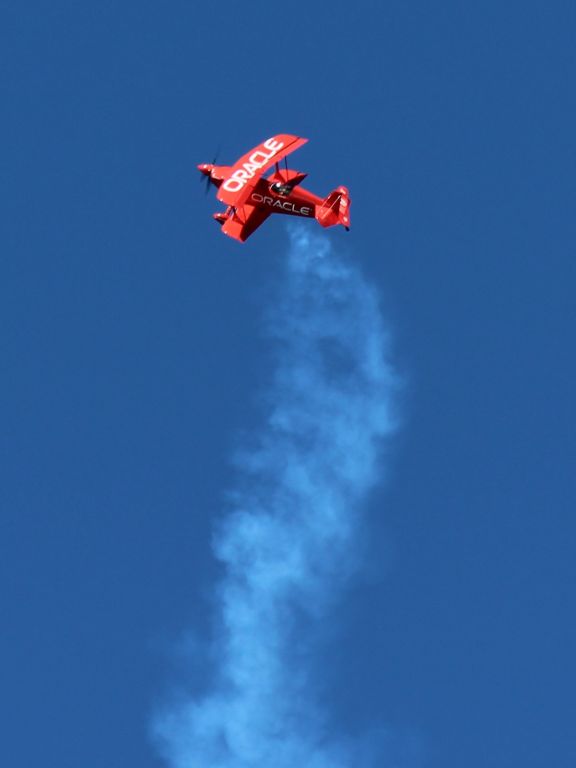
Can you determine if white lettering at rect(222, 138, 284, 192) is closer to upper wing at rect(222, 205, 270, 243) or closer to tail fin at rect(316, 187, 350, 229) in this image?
upper wing at rect(222, 205, 270, 243)

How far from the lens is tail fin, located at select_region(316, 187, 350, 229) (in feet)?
381

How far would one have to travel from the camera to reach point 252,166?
385 feet

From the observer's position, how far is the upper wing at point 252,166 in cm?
11519

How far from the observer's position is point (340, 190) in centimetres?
11656

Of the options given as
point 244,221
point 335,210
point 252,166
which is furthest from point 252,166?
point 335,210

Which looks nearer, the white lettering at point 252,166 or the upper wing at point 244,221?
the white lettering at point 252,166

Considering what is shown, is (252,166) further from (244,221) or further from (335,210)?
(335,210)

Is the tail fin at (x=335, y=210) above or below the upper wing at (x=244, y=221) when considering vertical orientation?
below

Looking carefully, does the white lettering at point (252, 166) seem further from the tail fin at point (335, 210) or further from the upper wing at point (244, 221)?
the tail fin at point (335, 210)

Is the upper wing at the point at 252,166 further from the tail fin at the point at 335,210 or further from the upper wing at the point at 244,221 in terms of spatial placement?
the tail fin at the point at 335,210

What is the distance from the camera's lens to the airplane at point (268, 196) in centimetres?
11600

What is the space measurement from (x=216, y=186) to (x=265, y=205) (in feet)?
19.3

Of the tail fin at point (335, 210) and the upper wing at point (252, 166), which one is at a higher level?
the upper wing at point (252, 166)

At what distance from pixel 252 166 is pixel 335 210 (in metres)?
5.94
